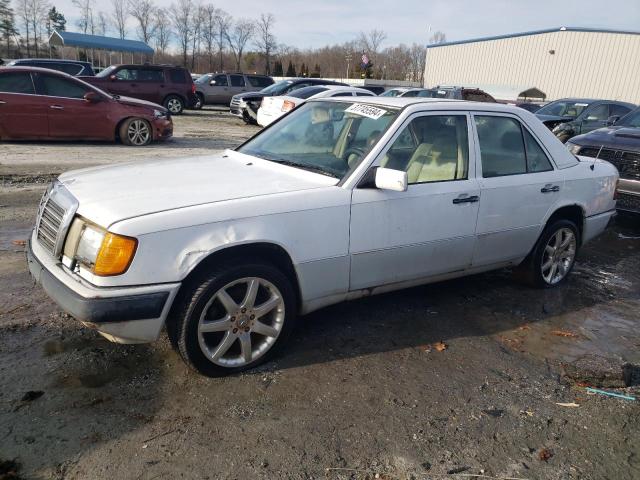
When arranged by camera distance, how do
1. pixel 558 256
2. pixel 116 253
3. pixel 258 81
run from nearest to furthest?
pixel 116 253 < pixel 558 256 < pixel 258 81

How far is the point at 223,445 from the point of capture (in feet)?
8.61

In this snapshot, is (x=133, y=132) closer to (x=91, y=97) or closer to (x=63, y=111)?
(x=91, y=97)

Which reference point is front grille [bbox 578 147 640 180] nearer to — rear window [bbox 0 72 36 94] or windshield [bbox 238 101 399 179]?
windshield [bbox 238 101 399 179]

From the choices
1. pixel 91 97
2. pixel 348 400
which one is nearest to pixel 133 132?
pixel 91 97

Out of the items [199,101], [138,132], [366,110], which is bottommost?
[199,101]

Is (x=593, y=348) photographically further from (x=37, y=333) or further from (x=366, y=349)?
(x=37, y=333)

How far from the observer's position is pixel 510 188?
4.25 metres

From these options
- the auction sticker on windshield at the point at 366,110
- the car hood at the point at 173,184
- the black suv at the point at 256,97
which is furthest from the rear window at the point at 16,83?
the black suv at the point at 256,97

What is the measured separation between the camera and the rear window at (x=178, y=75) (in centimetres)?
1975

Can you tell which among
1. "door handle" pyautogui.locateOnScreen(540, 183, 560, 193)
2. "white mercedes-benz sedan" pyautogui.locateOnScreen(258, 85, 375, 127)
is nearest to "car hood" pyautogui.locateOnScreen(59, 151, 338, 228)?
"door handle" pyautogui.locateOnScreen(540, 183, 560, 193)

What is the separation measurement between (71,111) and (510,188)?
9.45m

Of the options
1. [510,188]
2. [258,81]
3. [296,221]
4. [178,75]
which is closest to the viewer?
[296,221]

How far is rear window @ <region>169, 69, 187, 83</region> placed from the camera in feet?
64.8

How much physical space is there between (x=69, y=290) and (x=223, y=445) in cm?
114
